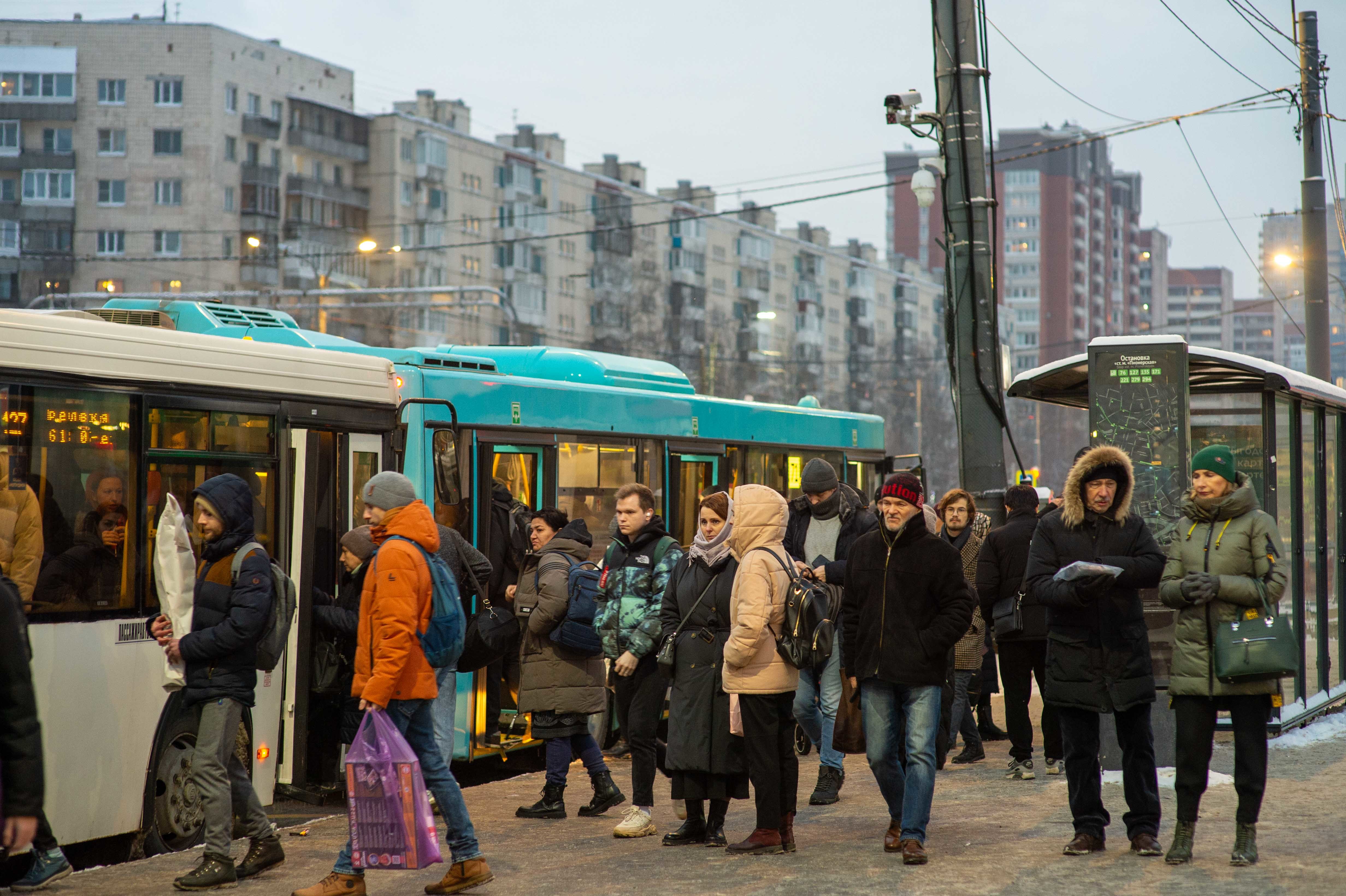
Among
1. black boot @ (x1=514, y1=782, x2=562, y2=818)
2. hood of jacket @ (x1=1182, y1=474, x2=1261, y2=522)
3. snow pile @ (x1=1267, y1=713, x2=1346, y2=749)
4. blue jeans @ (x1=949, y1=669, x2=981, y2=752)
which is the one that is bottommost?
black boot @ (x1=514, y1=782, x2=562, y2=818)

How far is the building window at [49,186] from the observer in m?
72.1

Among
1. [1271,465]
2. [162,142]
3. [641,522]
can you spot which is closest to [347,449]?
[641,522]

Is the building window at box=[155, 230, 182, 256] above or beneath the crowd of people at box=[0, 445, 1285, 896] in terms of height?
above

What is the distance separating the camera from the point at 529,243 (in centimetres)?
7969

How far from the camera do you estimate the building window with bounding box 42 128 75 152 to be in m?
72.7

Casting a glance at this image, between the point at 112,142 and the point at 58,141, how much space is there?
2.85 m

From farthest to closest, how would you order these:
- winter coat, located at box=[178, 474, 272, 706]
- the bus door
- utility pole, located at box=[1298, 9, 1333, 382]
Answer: utility pole, located at box=[1298, 9, 1333, 382] → the bus door → winter coat, located at box=[178, 474, 272, 706]

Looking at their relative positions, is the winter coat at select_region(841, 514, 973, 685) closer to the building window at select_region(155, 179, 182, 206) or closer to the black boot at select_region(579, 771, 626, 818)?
the black boot at select_region(579, 771, 626, 818)

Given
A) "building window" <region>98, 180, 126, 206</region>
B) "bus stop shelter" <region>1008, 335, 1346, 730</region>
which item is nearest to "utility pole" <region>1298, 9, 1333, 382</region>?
"bus stop shelter" <region>1008, 335, 1346, 730</region>

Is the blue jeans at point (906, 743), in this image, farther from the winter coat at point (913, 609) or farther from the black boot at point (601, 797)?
the black boot at point (601, 797)

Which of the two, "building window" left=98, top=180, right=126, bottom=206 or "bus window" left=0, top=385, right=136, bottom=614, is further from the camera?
"building window" left=98, top=180, right=126, bottom=206

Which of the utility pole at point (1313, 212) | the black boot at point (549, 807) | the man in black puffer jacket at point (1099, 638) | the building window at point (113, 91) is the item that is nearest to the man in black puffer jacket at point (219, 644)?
the black boot at point (549, 807)

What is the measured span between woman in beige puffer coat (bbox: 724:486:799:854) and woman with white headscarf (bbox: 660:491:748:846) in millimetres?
100

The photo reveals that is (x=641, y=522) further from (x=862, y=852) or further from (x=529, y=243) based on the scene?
(x=529, y=243)
